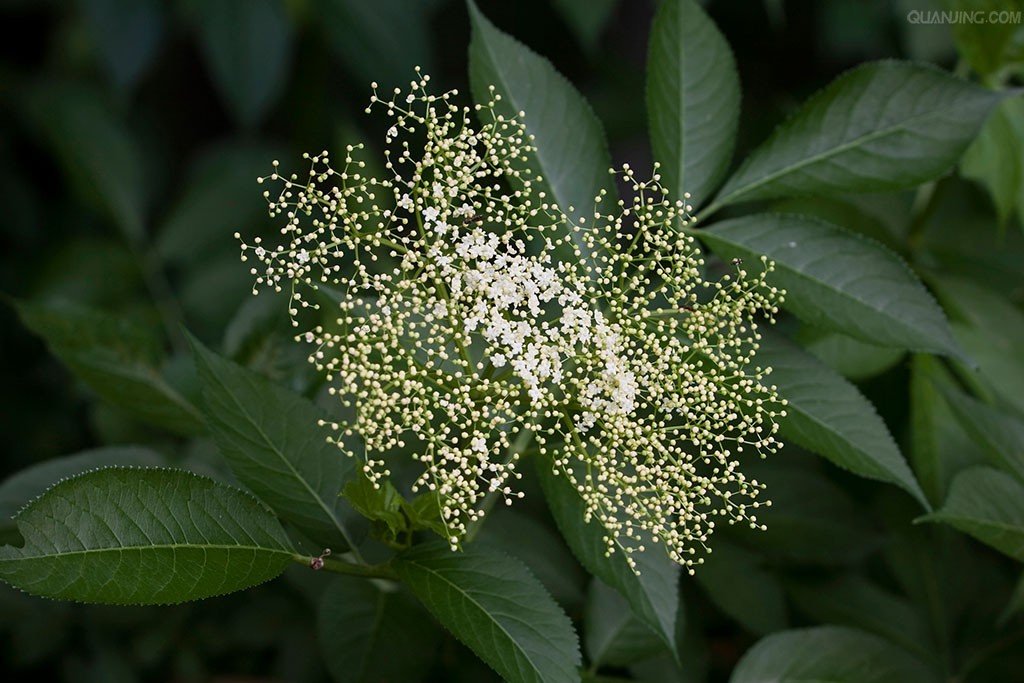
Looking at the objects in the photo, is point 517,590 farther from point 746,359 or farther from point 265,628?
point 265,628

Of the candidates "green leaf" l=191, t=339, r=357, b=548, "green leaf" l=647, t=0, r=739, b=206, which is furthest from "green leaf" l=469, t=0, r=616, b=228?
"green leaf" l=191, t=339, r=357, b=548

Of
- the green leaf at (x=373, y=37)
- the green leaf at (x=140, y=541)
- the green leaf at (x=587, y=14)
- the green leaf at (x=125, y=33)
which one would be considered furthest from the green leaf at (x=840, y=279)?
the green leaf at (x=125, y=33)

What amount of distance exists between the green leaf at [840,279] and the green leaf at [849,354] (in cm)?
20

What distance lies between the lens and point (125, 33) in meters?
2.24

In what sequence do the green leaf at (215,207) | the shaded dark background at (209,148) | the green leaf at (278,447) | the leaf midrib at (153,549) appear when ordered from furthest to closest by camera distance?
the green leaf at (215,207), the shaded dark background at (209,148), the green leaf at (278,447), the leaf midrib at (153,549)

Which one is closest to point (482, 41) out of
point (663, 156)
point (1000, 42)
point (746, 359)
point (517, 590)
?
point (663, 156)

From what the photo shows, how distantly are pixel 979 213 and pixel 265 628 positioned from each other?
1526 millimetres

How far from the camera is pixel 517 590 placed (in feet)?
3.53

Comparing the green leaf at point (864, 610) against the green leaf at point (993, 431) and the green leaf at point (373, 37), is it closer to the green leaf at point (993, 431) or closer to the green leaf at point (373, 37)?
the green leaf at point (993, 431)

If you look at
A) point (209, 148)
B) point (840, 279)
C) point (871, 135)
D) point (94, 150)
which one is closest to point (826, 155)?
point (871, 135)

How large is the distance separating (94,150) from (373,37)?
0.82m

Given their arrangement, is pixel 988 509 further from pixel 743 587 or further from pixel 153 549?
pixel 153 549

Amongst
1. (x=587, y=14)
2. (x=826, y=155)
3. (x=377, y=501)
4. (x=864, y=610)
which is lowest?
(x=864, y=610)

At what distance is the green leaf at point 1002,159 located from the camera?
163 cm
